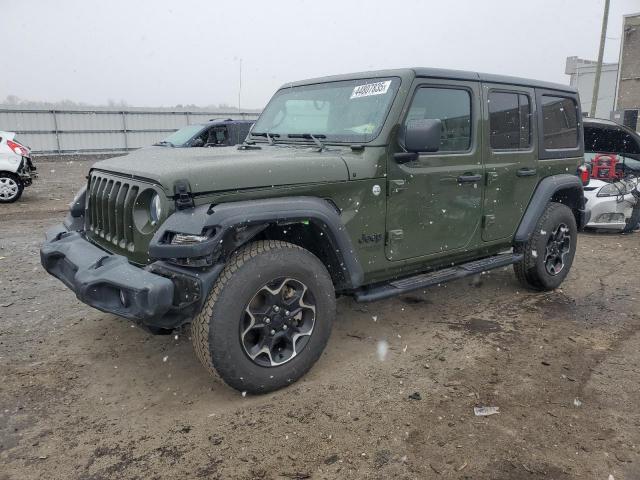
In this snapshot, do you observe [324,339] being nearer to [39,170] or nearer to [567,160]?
[567,160]

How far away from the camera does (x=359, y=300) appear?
10.9 feet

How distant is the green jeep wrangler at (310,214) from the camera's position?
8.61 feet

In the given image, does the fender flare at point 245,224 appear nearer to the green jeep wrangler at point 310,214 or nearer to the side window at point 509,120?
the green jeep wrangler at point 310,214

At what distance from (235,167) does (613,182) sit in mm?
6994

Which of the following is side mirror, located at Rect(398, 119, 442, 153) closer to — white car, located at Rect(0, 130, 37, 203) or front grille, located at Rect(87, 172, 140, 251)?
front grille, located at Rect(87, 172, 140, 251)

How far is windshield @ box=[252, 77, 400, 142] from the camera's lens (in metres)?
3.42

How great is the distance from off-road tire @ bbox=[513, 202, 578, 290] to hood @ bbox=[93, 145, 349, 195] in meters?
2.34

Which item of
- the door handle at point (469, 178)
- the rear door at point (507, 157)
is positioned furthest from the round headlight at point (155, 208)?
the rear door at point (507, 157)

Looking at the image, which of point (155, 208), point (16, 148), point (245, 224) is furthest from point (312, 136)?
point (16, 148)

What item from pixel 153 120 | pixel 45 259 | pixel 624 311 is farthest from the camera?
pixel 153 120

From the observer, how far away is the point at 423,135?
123 inches

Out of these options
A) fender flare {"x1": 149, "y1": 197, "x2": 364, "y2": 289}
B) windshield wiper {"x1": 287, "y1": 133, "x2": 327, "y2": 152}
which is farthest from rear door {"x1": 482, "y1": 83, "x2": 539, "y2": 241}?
fender flare {"x1": 149, "y1": 197, "x2": 364, "y2": 289}

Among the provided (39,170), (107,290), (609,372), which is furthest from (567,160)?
(39,170)

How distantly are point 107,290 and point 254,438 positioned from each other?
111 centimetres
